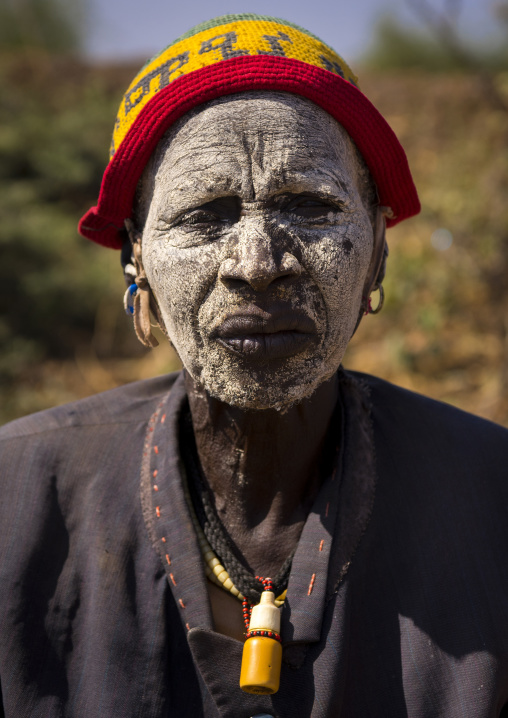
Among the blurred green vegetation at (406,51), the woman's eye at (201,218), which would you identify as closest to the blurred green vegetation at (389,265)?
the blurred green vegetation at (406,51)

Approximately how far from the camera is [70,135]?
1123 centimetres

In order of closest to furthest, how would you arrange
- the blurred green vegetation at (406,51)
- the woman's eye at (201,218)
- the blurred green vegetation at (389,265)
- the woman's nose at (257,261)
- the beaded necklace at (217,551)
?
1. the woman's nose at (257,261)
2. the woman's eye at (201,218)
3. the beaded necklace at (217,551)
4. the blurred green vegetation at (389,265)
5. the blurred green vegetation at (406,51)

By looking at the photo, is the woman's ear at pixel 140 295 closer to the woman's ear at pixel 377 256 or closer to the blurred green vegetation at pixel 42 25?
the woman's ear at pixel 377 256

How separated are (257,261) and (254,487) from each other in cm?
64

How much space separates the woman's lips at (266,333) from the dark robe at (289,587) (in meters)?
0.42

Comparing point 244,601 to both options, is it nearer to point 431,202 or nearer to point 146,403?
point 146,403

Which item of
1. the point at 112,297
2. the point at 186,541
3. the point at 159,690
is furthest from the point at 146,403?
the point at 112,297

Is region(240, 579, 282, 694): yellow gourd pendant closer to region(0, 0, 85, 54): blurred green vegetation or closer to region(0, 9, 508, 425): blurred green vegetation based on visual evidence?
region(0, 9, 508, 425): blurred green vegetation

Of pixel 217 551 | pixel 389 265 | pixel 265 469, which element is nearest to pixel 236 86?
pixel 265 469

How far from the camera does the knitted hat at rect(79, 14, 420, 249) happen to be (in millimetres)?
1668

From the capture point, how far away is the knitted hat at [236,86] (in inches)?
65.7

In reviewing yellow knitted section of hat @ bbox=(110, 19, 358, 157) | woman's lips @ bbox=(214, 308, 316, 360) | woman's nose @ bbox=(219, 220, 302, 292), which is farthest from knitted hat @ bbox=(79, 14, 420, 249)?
woman's lips @ bbox=(214, 308, 316, 360)

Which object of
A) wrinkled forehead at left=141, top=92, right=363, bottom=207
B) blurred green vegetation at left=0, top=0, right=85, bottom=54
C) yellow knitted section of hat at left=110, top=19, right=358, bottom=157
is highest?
blurred green vegetation at left=0, top=0, right=85, bottom=54

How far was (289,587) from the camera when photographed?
5.72 ft
